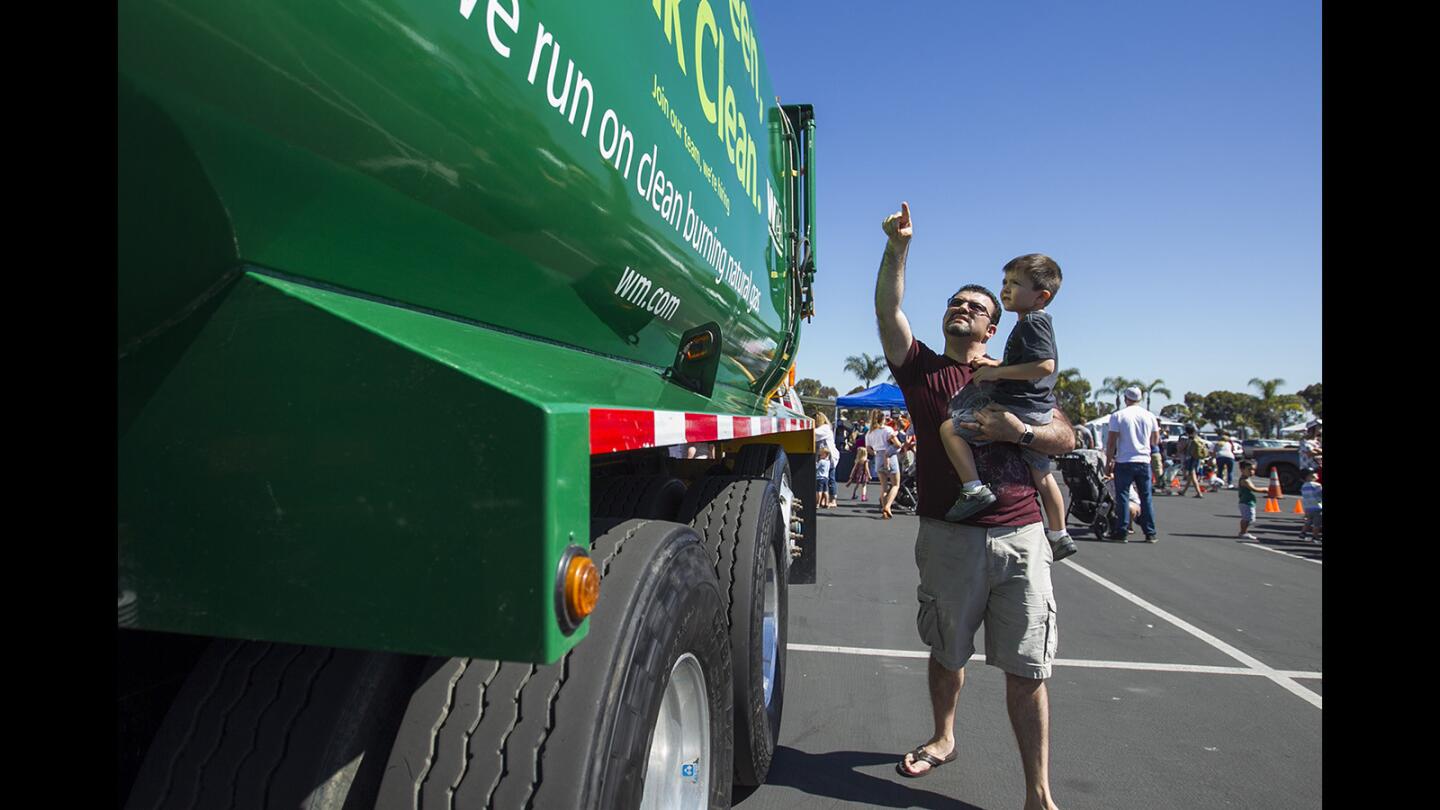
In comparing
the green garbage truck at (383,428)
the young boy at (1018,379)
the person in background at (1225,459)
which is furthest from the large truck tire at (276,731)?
the person in background at (1225,459)

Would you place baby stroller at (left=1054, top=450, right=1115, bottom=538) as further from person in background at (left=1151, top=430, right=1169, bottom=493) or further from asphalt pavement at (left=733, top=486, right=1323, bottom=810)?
person in background at (left=1151, top=430, right=1169, bottom=493)

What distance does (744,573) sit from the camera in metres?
2.52

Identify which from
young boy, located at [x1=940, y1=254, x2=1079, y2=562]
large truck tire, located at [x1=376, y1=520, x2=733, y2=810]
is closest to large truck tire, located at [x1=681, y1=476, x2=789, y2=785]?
young boy, located at [x1=940, y1=254, x2=1079, y2=562]

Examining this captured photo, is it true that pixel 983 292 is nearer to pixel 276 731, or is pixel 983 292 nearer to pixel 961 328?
pixel 961 328

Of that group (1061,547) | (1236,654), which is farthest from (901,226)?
(1236,654)

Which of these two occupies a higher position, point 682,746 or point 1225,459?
point 1225,459

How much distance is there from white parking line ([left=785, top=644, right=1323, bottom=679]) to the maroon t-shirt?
1884 millimetres

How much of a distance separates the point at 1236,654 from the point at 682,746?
14.5 ft

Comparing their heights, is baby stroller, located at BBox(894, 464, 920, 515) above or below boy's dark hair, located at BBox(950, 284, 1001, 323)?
below

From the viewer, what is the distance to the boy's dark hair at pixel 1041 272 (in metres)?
2.86

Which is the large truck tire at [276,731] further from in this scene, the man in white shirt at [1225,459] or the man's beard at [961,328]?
the man in white shirt at [1225,459]

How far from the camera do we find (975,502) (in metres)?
2.77

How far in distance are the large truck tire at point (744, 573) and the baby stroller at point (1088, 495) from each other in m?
8.14

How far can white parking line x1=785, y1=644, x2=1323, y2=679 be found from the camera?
4.49 m
